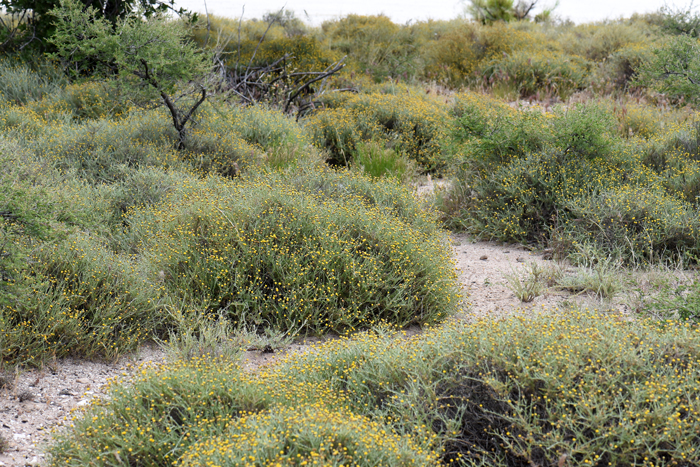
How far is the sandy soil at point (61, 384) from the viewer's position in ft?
9.37

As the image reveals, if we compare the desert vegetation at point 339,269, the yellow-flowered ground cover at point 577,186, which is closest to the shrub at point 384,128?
the desert vegetation at point 339,269

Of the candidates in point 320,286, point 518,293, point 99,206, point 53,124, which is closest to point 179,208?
point 99,206

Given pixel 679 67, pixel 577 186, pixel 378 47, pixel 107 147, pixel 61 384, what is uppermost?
pixel 378 47

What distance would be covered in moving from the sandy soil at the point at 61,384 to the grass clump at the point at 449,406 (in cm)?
29

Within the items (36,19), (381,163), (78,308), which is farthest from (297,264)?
(36,19)

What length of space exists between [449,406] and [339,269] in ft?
5.58

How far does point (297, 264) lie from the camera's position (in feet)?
13.8

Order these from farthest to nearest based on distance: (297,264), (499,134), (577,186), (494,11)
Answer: (494,11) → (499,134) → (577,186) → (297,264)

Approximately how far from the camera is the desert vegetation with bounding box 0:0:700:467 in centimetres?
253

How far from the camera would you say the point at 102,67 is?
289 inches

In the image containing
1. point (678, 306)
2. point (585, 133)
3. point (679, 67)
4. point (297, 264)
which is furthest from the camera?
point (679, 67)

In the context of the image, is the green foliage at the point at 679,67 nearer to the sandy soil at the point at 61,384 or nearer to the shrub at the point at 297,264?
the sandy soil at the point at 61,384

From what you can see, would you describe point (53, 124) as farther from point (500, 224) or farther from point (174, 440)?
point (174, 440)

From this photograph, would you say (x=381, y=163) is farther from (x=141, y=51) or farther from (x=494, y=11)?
(x=494, y=11)
